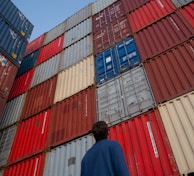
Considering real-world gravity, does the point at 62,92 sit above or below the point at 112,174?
above

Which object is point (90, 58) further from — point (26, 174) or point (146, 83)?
point (26, 174)

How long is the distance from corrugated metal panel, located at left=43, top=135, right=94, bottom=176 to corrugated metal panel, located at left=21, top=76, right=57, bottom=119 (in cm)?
381

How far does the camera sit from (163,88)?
8352 mm

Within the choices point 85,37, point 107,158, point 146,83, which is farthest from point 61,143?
point 85,37

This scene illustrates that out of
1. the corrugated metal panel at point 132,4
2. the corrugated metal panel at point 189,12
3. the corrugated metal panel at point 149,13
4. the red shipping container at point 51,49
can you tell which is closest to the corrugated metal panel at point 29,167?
the corrugated metal panel at point 149,13

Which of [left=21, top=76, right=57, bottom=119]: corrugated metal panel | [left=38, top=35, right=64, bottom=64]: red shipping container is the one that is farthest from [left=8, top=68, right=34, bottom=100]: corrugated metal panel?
[left=38, top=35, right=64, bottom=64]: red shipping container

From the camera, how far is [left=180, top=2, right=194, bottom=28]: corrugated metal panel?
1023 centimetres

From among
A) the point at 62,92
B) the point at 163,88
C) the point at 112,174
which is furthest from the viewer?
the point at 62,92

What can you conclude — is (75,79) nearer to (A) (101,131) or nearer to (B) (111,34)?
(B) (111,34)

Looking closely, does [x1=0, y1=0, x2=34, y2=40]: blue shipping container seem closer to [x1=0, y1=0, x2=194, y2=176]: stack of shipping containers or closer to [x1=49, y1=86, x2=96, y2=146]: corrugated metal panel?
[x1=0, y1=0, x2=194, y2=176]: stack of shipping containers

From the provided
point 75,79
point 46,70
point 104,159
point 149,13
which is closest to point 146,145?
point 104,159

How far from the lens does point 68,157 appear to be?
8781mm

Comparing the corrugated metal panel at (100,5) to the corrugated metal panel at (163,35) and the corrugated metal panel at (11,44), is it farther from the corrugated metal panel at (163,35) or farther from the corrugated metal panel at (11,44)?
the corrugated metal panel at (11,44)

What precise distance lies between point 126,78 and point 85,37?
270 inches
